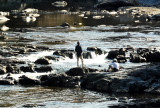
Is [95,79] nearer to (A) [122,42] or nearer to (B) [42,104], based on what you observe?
(B) [42,104]

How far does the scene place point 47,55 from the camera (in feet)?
166

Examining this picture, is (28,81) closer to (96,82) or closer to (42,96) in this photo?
(42,96)

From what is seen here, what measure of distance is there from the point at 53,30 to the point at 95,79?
130 feet

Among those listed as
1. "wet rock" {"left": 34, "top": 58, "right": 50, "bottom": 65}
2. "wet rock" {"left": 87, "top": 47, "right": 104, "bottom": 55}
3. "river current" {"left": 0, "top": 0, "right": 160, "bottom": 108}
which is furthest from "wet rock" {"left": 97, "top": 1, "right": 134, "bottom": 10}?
"wet rock" {"left": 34, "top": 58, "right": 50, "bottom": 65}

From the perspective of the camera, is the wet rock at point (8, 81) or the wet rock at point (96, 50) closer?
the wet rock at point (8, 81)

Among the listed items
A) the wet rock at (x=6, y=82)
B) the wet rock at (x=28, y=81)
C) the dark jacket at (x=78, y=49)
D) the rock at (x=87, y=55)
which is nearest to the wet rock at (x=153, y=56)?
the rock at (x=87, y=55)

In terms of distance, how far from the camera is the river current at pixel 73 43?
3142 cm

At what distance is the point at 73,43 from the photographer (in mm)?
59625

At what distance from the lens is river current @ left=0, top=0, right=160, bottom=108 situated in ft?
103

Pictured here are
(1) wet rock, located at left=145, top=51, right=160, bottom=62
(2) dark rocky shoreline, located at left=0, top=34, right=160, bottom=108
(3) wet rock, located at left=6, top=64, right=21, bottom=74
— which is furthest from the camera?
(1) wet rock, located at left=145, top=51, right=160, bottom=62

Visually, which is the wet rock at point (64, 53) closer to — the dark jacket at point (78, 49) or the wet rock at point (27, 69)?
the dark jacket at point (78, 49)

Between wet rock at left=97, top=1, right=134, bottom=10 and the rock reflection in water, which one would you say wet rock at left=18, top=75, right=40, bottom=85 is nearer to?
the rock reflection in water

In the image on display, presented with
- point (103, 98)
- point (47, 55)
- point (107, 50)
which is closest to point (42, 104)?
point (103, 98)

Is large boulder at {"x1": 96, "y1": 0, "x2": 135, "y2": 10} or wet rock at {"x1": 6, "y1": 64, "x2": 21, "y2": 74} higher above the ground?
large boulder at {"x1": 96, "y1": 0, "x2": 135, "y2": 10}
